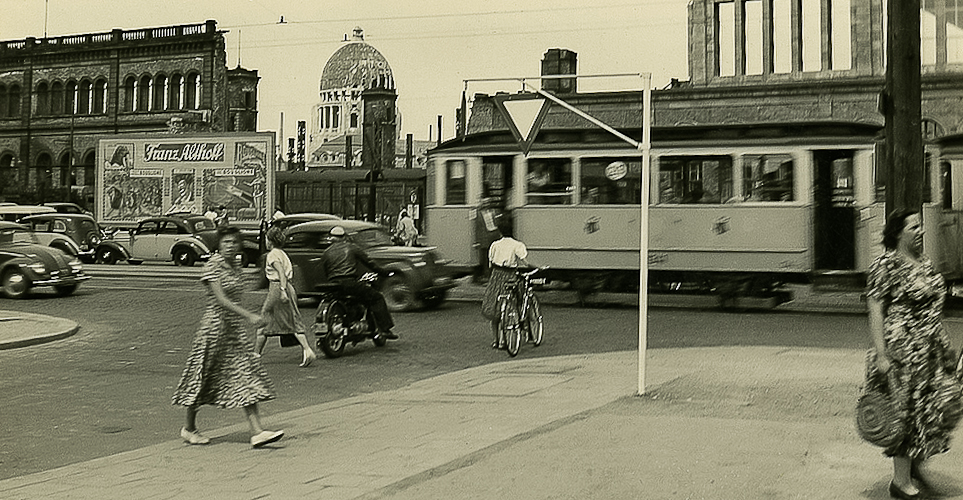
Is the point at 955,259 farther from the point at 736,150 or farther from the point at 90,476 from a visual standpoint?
the point at 90,476

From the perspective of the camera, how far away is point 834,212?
19.6 metres

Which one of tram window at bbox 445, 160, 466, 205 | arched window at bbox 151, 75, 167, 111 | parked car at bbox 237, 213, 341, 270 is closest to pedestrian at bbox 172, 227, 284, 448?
parked car at bbox 237, 213, 341, 270

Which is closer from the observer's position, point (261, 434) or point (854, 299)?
point (261, 434)

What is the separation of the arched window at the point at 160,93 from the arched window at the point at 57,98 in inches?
181

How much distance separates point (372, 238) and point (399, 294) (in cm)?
117

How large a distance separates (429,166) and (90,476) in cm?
1636

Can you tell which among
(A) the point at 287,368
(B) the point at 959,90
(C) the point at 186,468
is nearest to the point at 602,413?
(C) the point at 186,468

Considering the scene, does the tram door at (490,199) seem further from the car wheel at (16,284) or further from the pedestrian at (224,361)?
the pedestrian at (224,361)

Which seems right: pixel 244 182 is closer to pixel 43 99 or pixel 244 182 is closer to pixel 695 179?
pixel 43 99

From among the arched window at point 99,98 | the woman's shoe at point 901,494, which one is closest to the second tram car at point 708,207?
the woman's shoe at point 901,494

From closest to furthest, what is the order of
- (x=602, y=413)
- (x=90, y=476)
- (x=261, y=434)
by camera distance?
(x=90, y=476)
(x=261, y=434)
(x=602, y=413)

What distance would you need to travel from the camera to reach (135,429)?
29.8ft

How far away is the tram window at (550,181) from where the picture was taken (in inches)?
834

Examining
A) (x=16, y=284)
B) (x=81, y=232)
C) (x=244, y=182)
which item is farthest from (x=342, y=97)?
(x=16, y=284)
